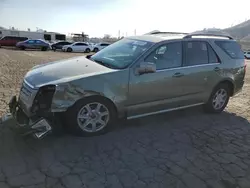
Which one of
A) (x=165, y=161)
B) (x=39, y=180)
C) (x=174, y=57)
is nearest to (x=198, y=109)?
(x=174, y=57)

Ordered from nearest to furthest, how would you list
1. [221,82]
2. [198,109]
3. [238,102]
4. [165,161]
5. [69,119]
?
[165,161] → [69,119] → [221,82] → [198,109] → [238,102]

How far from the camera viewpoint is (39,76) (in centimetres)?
402

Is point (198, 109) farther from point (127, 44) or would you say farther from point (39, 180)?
point (39, 180)

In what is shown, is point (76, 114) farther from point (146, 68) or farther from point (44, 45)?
point (44, 45)

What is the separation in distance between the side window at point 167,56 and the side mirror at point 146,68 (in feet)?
0.67

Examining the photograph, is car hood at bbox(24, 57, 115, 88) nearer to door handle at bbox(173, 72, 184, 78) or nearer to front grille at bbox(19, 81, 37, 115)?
front grille at bbox(19, 81, 37, 115)

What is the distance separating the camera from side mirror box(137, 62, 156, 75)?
420 cm

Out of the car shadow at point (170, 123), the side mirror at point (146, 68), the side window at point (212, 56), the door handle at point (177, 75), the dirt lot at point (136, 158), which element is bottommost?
the dirt lot at point (136, 158)

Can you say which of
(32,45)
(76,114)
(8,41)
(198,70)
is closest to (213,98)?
(198,70)

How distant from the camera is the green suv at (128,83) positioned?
3768 millimetres

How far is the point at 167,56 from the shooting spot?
15.4 feet

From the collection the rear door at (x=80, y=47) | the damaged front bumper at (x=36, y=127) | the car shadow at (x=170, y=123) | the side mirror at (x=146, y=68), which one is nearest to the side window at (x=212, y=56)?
the car shadow at (x=170, y=123)

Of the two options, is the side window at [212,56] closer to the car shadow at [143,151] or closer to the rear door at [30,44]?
the car shadow at [143,151]

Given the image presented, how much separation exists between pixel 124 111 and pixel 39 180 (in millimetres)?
1800
